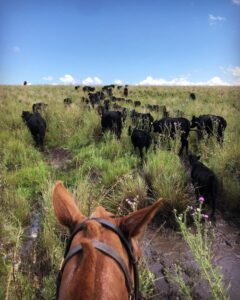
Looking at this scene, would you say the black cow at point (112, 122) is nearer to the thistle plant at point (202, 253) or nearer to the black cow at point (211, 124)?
the black cow at point (211, 124)

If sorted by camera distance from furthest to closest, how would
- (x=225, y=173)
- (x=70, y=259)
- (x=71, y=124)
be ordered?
(x=71, y=124) → (x=225, y=173) → (x=70, y=259)

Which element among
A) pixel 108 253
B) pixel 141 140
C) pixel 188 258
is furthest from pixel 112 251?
pixel 141 140

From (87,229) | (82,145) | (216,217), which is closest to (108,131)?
(82,145)

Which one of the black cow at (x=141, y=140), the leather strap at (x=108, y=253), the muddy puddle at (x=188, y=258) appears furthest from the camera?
the black cow at (x=141, y=140)

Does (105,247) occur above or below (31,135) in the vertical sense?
above

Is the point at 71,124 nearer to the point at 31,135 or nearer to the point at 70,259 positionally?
the point at 31,135

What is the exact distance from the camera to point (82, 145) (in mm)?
12695

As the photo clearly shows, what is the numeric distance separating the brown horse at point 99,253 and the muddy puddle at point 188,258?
306 cm

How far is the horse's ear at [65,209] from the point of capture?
2.12m

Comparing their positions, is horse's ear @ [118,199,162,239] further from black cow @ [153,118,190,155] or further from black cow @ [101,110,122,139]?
black cow @ [101,110,122,139]

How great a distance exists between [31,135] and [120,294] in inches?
500

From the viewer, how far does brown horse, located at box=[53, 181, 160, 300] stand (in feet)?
4.97

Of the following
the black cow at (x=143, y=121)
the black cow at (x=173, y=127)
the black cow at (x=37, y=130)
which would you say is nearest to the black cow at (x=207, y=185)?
the black cow at (x=173, y=127)

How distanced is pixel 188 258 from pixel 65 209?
165 inches
